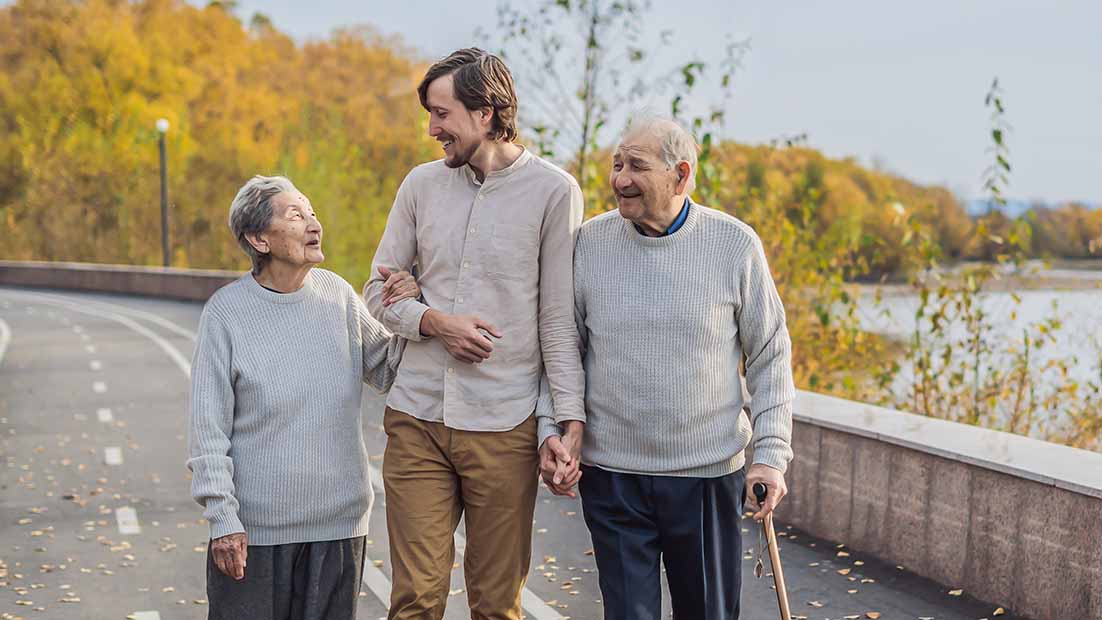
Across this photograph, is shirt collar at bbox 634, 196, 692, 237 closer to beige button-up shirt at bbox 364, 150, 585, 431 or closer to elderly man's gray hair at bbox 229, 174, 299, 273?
beige button-up shirt at bbox 364, 150, 585, 431

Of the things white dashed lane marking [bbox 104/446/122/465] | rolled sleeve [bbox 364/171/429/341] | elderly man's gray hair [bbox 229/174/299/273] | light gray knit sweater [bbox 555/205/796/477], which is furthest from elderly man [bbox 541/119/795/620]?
white dashed lane marking [bbox 104/446/122/465]

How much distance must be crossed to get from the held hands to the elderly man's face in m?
0.84

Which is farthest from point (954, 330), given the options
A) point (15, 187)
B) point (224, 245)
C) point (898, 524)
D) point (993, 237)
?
A: point (15, 187)

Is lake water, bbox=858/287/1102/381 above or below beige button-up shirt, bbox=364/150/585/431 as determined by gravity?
below

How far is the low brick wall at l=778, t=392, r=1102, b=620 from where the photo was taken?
5344mm

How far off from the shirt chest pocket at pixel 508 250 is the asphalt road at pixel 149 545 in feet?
8.24

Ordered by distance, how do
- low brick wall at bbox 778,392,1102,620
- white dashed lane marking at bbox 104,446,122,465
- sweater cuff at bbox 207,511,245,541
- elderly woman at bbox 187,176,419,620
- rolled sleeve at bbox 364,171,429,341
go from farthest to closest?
white dashed lane marking at bbox 104,446,122,465 → low brick wall at bbox 778,392,1102,620 → rolled sleeve at bbox 364,171,429,341 → elderly woman at bbox 187,176,419,620 → sweater cuff at bbox 207,511,245,541

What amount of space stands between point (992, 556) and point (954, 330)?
3784 mm

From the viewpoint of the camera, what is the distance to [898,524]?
6430 millimetres

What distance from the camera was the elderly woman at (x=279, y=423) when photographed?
368cm

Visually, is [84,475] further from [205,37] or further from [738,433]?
[205,37]

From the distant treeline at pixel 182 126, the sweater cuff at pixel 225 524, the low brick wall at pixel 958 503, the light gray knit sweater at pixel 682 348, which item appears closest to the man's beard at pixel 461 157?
the light gray knit sweater at pixel 682 348

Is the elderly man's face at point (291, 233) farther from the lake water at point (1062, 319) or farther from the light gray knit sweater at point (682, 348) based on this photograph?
the lake water at point (1062, 319)

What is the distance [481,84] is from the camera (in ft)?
12.1
